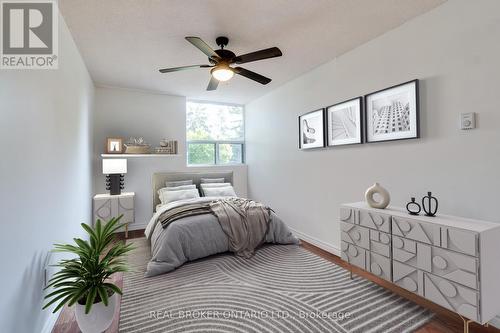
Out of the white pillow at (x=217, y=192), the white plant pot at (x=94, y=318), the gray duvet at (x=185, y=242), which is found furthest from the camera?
the white pillow at (x=217, y=192)

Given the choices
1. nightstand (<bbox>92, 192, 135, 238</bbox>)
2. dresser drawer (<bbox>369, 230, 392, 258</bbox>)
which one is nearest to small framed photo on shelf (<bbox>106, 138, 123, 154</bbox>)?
nightstand (<bbox>92, 192, 135, 238</bbox>)

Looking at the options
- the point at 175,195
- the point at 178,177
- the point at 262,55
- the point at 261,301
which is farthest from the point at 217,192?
the point at 262,55

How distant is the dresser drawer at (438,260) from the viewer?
62.3 inches

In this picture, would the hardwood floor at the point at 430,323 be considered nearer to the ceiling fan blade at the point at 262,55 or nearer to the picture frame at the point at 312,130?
the picture frame at the point at 312,130

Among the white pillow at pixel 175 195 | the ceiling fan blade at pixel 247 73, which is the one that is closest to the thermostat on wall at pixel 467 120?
the ceiling fan blade at pixel 247 73

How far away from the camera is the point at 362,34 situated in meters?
2.56

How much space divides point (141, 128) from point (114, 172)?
1057 millimetres

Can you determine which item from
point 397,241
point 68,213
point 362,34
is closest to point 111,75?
point 68,213

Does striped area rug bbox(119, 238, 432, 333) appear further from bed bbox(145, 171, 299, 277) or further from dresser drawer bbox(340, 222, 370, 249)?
dresser drawer bbox(340, 222, 370, 249)

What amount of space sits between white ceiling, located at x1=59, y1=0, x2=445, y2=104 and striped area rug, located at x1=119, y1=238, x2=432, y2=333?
2589 millimetres

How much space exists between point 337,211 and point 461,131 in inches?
62.2

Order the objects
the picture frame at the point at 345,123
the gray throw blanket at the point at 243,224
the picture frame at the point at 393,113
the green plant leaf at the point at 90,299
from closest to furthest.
→ the green plant leaf at the point at 90,299, the picture frame at the point at 393,113, the picture frame at the point at 345,123, the gray throw blanket at the point at 243,224

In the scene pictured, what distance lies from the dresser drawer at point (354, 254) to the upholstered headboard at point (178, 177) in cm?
318

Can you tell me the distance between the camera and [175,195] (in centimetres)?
420
